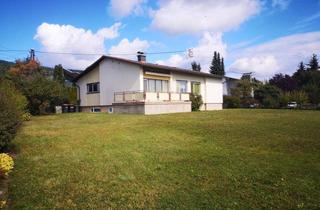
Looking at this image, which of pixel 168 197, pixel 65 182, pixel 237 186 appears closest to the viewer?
pixel 168 197

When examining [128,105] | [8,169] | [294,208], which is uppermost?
[128,105]

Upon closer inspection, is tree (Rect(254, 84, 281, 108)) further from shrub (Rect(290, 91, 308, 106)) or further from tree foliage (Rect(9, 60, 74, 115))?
tree foliage (Rect(9, 60, 74, 115))

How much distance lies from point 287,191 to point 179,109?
1785cm

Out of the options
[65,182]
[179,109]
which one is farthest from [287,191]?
[179,109]

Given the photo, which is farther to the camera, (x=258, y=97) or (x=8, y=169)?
(x=258, y=97)

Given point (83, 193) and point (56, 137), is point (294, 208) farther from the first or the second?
point (56, 137)

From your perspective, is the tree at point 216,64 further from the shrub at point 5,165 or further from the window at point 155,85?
the shrub at point 5,165

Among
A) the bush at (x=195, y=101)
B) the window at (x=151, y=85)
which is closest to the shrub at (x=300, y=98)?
the bush at (x=195, y=101)

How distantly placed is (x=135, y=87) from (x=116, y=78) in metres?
2.79

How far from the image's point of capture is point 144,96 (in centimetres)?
1903

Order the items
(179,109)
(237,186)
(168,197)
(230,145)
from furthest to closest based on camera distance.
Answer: (179,109)
(230,145)
(237,186)
(168,197)

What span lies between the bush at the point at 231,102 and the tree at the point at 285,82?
1457 cm

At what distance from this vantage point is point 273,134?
866 centimetres

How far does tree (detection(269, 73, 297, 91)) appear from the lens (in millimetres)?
43419
